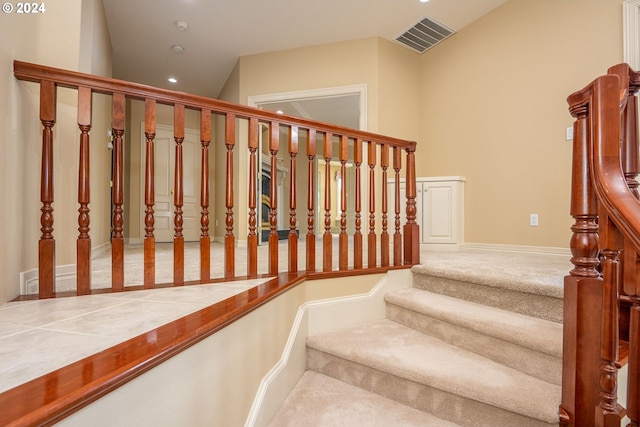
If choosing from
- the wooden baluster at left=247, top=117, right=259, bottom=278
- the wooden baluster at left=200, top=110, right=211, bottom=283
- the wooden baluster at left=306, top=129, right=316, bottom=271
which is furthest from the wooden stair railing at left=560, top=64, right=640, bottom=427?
the wooden baluster at left=200, top=110, right=211, bottom=283

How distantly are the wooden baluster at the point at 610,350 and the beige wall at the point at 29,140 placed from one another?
6.63 feet

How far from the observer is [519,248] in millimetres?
3393

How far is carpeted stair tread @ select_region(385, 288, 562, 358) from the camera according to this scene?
1.42 meters

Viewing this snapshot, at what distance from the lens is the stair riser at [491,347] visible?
1395 mm

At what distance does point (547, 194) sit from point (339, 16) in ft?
9.41

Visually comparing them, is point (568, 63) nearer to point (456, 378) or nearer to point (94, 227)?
point (456, 378)

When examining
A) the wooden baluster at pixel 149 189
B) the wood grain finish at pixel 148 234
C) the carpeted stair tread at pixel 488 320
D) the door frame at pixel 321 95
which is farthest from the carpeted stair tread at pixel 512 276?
the door frame at pixel 321 95

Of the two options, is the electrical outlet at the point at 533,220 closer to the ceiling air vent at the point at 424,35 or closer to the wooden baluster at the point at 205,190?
the ceiling air vent at the point at 424,35

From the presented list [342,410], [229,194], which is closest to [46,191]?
[229,194]

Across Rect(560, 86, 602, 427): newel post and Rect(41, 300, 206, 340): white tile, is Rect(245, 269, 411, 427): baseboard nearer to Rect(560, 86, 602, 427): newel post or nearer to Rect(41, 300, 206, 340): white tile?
Rect(41, 300, 206, 340): white tile

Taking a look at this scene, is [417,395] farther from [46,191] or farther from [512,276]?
[46,191]

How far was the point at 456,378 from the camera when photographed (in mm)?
1432

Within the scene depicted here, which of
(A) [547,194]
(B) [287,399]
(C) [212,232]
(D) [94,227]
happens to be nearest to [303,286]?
(B) [287,399]

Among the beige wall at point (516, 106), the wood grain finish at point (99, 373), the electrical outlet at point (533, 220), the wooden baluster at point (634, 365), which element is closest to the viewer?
the wood grain finish at point (99, 373)
